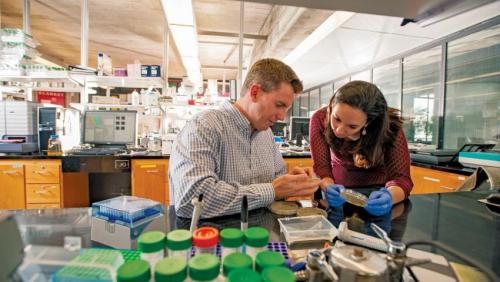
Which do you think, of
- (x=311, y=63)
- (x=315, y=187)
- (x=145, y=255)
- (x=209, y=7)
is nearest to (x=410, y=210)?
(x=315, y=187)

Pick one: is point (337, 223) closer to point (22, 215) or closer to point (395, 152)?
point (395, 152)

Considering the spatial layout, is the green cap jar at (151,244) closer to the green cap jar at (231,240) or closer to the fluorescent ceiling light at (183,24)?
the green cap jar at (231,240)

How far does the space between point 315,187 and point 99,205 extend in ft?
2.55

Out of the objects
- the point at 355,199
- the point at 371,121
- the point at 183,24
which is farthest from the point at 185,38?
the point at 355,199

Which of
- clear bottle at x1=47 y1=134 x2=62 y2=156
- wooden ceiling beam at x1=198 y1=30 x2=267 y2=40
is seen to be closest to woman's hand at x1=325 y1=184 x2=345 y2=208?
clear bottle at x1=47 y1=134 x2=62 y2=156

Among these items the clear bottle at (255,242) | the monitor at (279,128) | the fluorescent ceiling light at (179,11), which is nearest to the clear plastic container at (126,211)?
the clear bottle at (255,242)

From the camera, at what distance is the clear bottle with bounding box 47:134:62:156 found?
2592mm

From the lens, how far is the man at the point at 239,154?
900 mm

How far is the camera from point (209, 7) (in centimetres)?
393

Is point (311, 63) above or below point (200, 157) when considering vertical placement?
above

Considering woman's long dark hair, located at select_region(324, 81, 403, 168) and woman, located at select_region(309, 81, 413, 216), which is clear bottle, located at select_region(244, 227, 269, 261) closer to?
woman, located at select_region(309, 81, 413, 216)

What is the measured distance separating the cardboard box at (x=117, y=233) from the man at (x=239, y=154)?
0.19 m

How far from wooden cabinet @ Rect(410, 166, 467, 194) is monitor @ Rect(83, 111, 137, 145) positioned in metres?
3.17

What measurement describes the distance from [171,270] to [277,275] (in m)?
0.16
